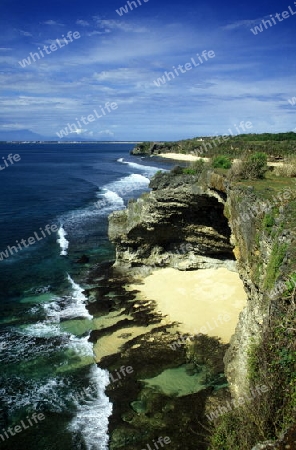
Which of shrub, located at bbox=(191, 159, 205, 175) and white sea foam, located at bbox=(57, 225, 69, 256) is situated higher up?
shrub, located at bbox=(191, 159, 205, 175)

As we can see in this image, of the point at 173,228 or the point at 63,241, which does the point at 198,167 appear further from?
the point at 63,241

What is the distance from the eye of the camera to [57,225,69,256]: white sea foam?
119 feet

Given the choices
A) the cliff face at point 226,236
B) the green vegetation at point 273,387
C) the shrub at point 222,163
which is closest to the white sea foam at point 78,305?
the cliff face at point 226,236

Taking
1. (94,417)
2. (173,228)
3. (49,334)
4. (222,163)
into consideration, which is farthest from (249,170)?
(49,334)

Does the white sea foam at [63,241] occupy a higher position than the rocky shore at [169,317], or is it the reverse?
the white sea foam at [63,241]

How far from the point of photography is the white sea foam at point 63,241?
1425 inches

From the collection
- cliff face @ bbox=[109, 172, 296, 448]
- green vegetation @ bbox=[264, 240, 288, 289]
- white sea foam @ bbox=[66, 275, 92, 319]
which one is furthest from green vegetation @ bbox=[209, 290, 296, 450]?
white sea foam @ bbox=[66, 275, 92, 319]

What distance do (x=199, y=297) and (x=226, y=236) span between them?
503 centimetres

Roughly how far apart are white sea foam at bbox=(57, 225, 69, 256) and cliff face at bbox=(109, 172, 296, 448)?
25.1 ft

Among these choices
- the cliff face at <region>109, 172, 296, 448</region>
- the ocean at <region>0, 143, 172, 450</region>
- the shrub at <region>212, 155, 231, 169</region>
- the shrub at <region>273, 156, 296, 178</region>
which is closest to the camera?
the cliff face at <region>109, 172, 296, 448</region>

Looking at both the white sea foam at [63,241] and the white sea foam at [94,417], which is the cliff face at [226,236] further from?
the white sea foam at [63,241]

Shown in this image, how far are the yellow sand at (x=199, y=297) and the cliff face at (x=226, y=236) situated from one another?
55.0 inches

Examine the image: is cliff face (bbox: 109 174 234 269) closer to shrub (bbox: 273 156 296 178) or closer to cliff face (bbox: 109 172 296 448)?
cliff face (bbox: 109 172 296 448)

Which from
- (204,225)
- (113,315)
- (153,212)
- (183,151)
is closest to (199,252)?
(204,225)
